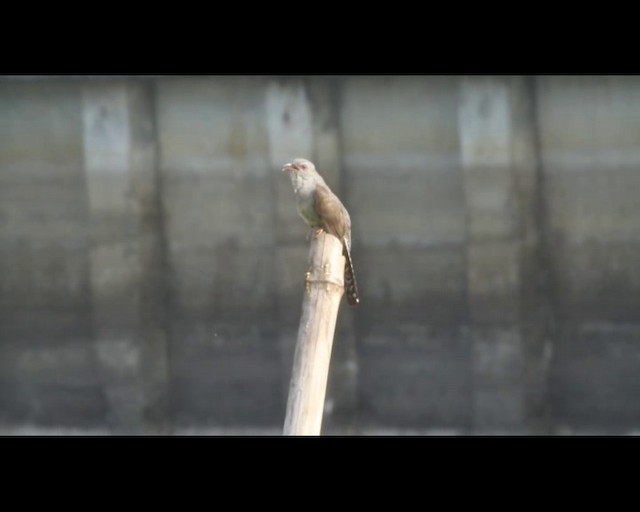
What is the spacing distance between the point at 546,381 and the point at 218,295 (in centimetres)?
251

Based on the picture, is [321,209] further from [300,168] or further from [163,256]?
[163,256]

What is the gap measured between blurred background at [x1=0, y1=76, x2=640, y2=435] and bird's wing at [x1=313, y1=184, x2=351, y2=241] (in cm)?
292

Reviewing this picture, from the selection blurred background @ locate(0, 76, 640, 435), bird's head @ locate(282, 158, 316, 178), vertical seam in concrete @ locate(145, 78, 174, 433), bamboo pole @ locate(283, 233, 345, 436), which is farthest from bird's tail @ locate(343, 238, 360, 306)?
vertical seam in concrete @ locate(145, 78, 174, 433)

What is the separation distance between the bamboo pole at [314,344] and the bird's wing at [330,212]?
150 centimetres

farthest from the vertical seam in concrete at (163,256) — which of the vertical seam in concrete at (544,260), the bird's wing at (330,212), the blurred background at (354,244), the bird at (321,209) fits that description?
the bird's wing at (330,212)

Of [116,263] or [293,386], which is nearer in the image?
[293,386]

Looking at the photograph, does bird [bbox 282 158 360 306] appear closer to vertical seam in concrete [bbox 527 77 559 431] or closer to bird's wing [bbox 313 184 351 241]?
bird's wing [bbox 313 184 351 241]

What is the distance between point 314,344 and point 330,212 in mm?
2351

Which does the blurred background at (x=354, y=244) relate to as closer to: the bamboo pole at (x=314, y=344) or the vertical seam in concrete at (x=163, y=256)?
the vertical seam in concrete at (x=163, y=256)

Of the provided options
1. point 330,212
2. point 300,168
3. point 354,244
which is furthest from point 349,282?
point 354,244

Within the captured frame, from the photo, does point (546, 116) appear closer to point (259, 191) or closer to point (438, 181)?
point (438, 181)

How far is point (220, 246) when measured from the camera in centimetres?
1362

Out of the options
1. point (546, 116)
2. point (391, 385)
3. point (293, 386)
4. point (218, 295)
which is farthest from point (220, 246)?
point (293, 386)

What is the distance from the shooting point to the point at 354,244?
44.0 feet
